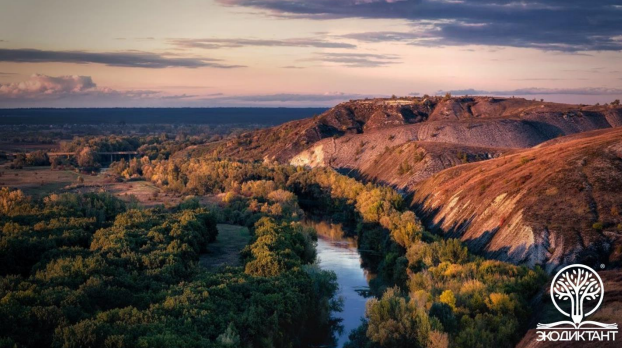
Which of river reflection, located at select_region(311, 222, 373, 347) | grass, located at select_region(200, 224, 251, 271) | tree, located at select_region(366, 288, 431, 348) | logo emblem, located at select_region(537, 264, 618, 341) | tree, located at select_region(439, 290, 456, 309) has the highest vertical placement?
logo emblem, located at select_region(537, 264, 618, 341)

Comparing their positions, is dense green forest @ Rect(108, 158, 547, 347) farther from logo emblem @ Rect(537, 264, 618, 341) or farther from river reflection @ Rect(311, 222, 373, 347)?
logo emblem @ Rect(537, 264, 618, 341)

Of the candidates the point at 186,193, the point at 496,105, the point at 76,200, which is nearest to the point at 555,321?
the point at 76,200

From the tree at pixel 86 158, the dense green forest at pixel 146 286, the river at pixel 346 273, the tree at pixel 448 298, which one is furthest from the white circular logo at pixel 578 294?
the tree at pixel 86 158

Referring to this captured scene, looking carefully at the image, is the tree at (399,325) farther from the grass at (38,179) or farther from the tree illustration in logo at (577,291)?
the grass at (38,179)

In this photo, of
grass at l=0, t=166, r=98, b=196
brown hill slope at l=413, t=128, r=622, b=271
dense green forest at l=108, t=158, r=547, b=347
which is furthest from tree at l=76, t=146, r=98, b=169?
brown hill slope at l=413, t=128, r=622, b=271

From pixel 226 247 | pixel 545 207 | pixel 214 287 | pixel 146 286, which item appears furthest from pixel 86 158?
pixel 214 287

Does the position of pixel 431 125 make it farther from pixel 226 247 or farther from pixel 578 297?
pixel 578 297

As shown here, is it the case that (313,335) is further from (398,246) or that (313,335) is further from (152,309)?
(398,246)
